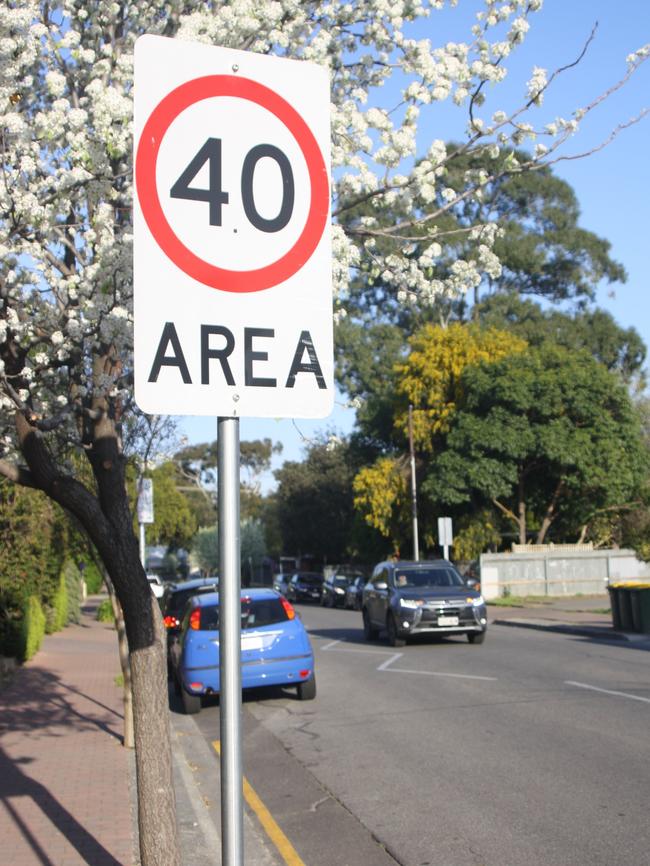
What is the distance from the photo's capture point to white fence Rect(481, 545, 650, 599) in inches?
1515

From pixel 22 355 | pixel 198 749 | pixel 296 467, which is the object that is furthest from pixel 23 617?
pixel 296 467

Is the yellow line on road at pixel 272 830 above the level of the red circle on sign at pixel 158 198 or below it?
below

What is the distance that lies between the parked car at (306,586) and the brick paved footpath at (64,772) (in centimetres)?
3278

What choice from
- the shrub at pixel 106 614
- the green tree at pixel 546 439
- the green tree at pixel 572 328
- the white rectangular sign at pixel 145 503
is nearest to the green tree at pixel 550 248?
the green tree at pixel 572 328

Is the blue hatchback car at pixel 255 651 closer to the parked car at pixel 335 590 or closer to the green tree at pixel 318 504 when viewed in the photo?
the parked car at pixel 335 590

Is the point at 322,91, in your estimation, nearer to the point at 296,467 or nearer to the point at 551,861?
the point at 551,861

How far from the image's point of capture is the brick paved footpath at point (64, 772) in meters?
6.93

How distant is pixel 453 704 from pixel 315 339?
11.0 meters

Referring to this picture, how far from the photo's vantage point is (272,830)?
Result: 7.96 metres

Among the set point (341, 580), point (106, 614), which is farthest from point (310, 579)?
point (106, 614)

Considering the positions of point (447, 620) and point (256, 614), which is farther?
point (447, 620)

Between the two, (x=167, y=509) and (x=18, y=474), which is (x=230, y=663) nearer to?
(x=18, y=474)

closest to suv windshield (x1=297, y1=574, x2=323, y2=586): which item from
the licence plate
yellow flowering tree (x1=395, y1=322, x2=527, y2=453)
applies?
yellow flowering tree (x1=395, y1=322, x2=527, y2=453)

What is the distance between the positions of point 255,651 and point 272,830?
629 cm
